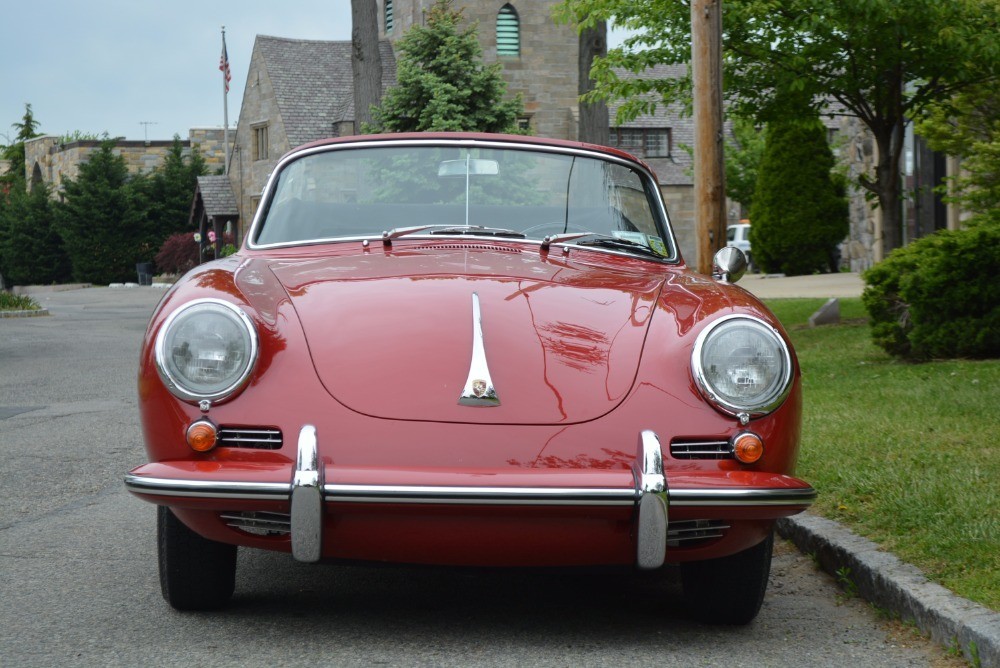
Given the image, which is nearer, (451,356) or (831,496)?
(451,356)

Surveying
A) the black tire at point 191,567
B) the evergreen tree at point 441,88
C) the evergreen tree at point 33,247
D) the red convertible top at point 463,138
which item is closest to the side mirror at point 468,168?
the red convertible top at point 463,138

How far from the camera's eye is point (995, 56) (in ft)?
40.2

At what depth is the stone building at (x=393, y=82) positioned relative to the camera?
41.4m

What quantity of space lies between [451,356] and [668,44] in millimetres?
11557

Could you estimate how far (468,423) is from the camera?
10.9 feet

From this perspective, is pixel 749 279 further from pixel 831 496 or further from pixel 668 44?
pixel 831 496

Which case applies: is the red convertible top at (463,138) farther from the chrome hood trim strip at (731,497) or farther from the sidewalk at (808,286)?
the sidewalk at (808,286)

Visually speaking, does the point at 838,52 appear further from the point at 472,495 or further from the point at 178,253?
the point at 178,253

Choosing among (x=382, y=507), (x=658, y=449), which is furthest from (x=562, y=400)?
(x=382, y=507)

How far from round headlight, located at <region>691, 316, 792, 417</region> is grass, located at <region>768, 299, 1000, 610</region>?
90 cm

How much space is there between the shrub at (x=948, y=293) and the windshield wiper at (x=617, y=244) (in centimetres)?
602

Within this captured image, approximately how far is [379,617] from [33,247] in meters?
51.4

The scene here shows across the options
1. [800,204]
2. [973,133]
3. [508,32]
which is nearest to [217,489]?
[973,133]

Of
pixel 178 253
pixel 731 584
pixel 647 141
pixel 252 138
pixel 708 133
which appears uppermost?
pixel 252 138
